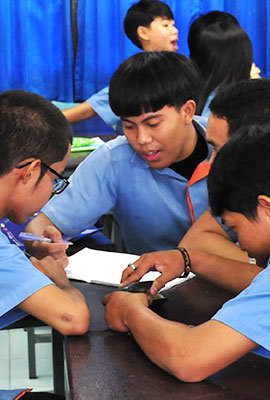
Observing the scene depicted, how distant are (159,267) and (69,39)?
3247 mm

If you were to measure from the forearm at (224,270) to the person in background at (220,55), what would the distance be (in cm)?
164

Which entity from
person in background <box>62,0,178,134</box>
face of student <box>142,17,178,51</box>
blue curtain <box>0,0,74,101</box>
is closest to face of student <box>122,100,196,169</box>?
person in background <box>62,0,178,134</box>

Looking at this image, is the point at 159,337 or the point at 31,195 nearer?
the point at 159,337

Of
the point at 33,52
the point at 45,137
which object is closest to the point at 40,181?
the point at 45,137

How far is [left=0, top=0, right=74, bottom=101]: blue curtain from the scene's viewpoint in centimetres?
433

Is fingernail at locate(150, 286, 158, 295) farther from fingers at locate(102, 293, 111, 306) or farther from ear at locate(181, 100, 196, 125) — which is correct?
ear at locate(181, 100, 196, 125)

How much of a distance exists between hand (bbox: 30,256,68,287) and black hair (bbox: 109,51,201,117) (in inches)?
23.1

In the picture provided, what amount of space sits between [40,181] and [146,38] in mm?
2607

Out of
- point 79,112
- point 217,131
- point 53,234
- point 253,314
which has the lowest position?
point 79,112

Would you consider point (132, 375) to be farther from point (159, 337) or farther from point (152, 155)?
point (152, 155)

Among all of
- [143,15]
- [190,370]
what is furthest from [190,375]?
[143,15]

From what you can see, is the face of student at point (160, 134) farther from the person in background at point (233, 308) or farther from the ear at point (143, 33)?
the ear at point (143, 33)

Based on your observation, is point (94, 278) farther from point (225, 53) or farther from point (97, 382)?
point (225, 53)

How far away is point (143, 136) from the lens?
1972 millimetres
